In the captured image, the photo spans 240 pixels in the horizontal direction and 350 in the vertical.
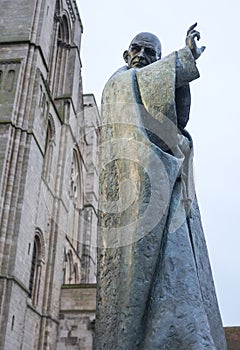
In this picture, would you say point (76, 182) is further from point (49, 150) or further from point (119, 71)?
point (119, 71)

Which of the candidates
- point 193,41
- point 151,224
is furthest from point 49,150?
point 151,224

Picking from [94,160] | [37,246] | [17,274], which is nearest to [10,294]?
[17,274]

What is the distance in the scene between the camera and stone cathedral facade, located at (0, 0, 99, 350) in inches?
476

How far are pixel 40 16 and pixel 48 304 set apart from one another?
993cm

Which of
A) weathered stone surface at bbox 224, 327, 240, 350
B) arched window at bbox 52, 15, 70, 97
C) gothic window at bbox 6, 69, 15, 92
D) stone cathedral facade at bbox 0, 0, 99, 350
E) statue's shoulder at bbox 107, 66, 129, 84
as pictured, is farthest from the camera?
arched window at bbox 52, 15, 70, 97

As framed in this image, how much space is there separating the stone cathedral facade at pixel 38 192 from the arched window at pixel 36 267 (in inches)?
1.3

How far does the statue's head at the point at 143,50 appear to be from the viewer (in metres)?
2.39

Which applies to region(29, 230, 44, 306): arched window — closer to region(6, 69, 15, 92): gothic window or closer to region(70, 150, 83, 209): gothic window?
region(6, 69, 15, 92): gothic window

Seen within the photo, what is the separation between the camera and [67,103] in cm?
1973

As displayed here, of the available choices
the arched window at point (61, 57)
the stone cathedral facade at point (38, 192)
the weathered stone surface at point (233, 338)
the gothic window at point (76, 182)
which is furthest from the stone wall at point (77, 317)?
the arched window at point (61, 57)

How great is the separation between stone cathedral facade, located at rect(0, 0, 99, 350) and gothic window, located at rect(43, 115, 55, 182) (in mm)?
40

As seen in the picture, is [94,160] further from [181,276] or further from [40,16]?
[181,276]

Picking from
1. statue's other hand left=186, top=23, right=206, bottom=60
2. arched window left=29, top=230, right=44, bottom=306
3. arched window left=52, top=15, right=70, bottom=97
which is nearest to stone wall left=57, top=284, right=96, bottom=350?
arched window left=29, top=230, right=44, bottom=306

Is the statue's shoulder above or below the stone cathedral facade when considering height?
below
